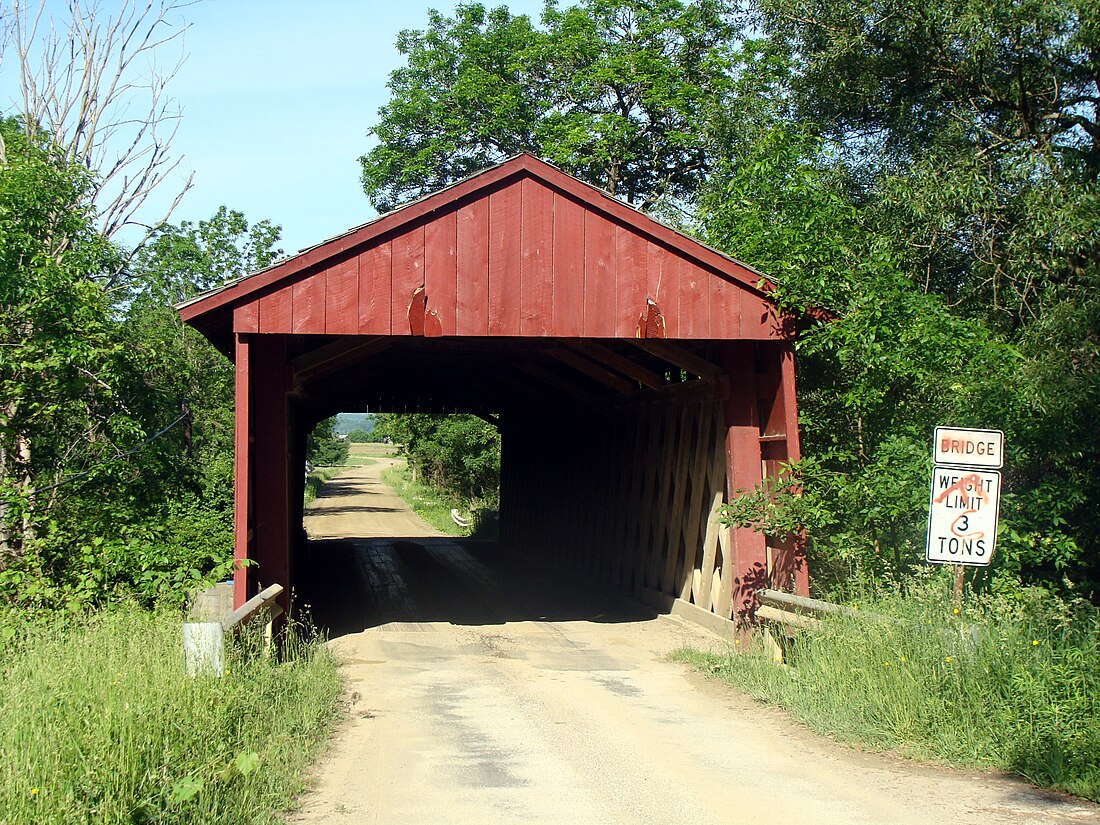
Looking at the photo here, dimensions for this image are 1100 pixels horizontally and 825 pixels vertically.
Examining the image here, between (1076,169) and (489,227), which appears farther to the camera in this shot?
(1076,169)

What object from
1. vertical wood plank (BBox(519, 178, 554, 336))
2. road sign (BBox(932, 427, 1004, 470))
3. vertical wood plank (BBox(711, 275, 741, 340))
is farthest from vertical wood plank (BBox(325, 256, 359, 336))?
road sign (BBox(932, 427, 1004, 470))

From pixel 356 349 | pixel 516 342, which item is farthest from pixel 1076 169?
pixel 356 349

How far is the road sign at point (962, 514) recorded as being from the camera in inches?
265

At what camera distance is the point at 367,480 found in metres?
74.8

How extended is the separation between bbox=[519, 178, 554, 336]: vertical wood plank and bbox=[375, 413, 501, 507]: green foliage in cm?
2683

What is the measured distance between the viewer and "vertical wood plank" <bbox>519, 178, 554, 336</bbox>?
1011cm

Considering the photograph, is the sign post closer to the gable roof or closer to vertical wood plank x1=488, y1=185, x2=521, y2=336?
the gable roof

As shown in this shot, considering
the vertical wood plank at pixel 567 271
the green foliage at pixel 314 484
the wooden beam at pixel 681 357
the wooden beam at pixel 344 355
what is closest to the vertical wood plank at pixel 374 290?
the wooden beam at pixel 344 355

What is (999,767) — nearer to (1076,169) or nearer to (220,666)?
(220,666)

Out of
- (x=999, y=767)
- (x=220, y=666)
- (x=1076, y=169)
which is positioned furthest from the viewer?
(x=1076, y=169)

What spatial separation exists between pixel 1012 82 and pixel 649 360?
566cm

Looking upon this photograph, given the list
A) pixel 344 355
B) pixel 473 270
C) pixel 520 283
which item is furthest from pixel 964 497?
pixel 344 355

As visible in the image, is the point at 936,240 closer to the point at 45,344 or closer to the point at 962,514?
the point at 962,514

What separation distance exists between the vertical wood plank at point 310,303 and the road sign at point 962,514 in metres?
5.42
